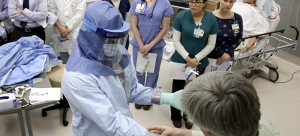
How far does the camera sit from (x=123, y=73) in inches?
61.4

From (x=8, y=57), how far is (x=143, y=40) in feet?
4.16

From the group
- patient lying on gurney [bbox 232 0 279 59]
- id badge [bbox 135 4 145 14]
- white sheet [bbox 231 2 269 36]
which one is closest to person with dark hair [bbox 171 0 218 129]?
id badge [bbox 135 4 145 14]

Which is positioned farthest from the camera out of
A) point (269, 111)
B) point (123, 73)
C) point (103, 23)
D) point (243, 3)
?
point (243, 3)

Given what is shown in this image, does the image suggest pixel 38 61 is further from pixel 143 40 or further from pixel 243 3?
pixel 243 3

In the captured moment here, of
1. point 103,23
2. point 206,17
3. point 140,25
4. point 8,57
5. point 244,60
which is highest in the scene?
point 103,23

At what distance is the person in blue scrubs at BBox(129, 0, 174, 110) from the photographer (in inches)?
111

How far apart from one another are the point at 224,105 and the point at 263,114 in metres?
2.46

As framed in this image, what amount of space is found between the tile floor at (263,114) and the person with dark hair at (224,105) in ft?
6.15

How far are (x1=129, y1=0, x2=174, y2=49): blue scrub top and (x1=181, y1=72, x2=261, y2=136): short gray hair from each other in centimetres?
193

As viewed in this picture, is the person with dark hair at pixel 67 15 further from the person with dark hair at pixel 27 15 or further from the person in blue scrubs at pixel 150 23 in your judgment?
the person in blue scrubs at pixel 150 23

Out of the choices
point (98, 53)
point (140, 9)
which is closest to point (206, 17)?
point (140, 9)

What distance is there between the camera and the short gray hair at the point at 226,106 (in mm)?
903

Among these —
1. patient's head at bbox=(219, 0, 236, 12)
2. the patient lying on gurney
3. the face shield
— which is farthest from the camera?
the patient lying on gurney

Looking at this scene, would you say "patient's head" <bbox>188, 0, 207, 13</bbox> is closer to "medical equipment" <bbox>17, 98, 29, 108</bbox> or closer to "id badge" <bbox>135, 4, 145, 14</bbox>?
"id badge" <bbox>135, 4, 145, 14</bbox>
